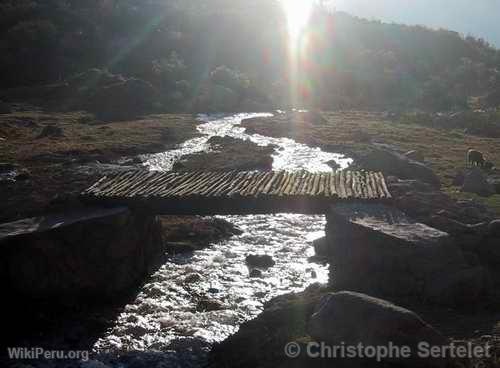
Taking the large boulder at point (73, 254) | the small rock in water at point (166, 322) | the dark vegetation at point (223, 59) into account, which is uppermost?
the dark vegetation at point (223, 59)

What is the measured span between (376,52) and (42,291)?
94.9 metres

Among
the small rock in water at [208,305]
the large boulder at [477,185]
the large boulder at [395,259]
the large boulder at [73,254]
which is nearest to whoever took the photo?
the large boulder at [395,259]

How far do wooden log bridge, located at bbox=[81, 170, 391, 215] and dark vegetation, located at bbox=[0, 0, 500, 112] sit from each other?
43.5 metres

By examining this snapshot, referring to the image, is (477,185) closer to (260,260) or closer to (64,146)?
(260,260)

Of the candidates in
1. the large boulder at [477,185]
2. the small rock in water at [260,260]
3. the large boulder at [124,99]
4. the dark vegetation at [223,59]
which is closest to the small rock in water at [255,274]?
the small rock in water at [260,260]

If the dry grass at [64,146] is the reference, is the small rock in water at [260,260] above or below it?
below

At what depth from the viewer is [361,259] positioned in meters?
14.1

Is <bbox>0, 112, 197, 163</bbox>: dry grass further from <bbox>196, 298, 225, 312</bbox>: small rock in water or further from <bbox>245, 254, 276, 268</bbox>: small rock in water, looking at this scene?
<bbox>196, 298, 225, 312</bbox>: small rock in water

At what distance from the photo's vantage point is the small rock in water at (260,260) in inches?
701

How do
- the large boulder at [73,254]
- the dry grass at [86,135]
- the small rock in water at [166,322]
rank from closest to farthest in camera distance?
the small rock in water at [166,322] → the large boulder at [73,254] → the dry grass at [86,135]

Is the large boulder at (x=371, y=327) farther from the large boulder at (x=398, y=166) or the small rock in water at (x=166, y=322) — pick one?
the large boulder at (x=398, y=166)

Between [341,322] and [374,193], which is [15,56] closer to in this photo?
[374,193]

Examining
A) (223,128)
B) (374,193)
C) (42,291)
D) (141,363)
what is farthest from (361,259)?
(223,128)

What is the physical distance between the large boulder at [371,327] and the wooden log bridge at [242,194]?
5.95 m
